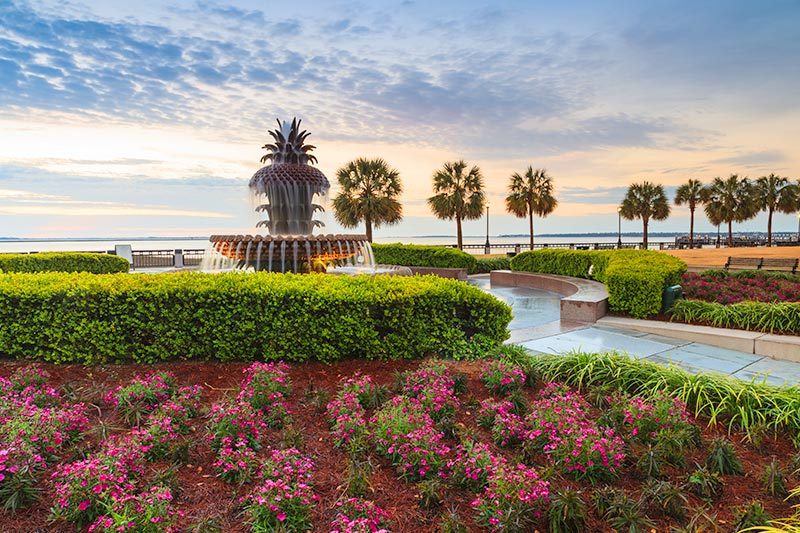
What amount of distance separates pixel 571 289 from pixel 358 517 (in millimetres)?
11717

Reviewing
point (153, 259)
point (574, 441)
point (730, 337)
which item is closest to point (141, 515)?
point (574, 441)

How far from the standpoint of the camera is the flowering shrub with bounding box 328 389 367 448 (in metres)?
3.33

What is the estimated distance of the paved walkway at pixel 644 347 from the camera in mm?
5684

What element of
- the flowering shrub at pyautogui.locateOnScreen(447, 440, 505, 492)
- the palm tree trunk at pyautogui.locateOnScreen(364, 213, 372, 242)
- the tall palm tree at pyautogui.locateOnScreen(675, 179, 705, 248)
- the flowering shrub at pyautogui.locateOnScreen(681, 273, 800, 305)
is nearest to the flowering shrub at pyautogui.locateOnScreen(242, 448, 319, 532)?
the flowering shrub at pyautogui.locateOnScreen(447, 440, 505, 492)

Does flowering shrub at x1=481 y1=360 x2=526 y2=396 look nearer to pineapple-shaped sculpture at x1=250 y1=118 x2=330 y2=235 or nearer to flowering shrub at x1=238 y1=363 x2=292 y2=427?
flowering shrub at x1=238 y1=363 x2=292 y2=427

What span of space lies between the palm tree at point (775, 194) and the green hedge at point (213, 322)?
6981cm

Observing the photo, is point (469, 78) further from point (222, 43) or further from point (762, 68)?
point (762, 68)

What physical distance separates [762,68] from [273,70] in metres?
14.1

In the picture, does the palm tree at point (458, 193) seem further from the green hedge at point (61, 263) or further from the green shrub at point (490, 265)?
the green hedge at point (61, 263)

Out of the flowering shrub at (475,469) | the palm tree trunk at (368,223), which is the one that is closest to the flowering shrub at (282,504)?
the flowering shrub at (475,469)

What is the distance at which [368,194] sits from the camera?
99.2ft

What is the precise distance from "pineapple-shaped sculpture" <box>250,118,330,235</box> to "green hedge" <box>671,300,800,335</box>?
8629mm

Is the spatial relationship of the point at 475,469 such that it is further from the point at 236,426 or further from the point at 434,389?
the point at 236,426

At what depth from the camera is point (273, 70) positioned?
12305mm
